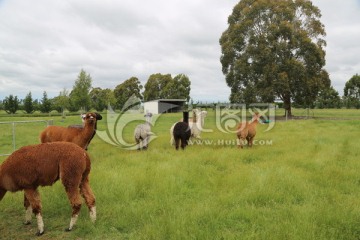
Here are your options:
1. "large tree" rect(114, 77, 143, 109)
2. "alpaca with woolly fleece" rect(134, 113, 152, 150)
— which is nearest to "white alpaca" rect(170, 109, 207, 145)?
"alpaca with woolly fleece" rect(134, 113, 152, 150)

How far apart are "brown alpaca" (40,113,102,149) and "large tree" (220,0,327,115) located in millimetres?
24239

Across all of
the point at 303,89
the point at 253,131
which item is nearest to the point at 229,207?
the point at 253,131

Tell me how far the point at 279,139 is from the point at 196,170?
7.22 m

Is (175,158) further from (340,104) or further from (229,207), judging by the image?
(340,104)

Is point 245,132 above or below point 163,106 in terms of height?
below

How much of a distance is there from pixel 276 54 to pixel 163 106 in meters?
29.8

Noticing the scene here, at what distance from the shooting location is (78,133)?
8.42 m

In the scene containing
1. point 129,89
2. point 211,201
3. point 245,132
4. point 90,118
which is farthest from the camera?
point 129,89

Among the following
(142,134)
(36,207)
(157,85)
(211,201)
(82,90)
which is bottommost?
(211,201)

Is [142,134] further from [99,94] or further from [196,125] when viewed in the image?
[99,94]

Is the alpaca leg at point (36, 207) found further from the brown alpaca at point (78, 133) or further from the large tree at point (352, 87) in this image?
the large tree at point (352, 87)

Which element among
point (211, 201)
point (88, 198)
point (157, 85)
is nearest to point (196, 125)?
point (211, 201)

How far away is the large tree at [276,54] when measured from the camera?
30203mm

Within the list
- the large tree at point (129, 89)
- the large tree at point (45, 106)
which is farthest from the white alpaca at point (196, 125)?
the large tree at point (129, 89)
